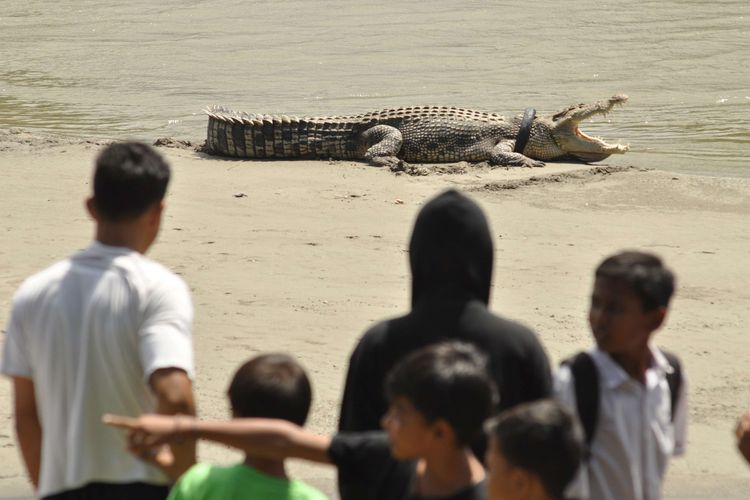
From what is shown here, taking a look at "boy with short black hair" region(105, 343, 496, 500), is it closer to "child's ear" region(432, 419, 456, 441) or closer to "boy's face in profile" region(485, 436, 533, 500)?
"child's ear" region(432, 419, 456, 441)

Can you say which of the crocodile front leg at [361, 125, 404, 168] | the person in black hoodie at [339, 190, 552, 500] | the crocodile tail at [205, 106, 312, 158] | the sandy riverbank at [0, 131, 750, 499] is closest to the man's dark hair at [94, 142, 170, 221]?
the person in black hoodie at [339, 190, 552, 500]

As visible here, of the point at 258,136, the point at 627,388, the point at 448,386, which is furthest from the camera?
the point at 258,136

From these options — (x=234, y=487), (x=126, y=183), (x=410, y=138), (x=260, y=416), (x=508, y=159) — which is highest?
(x=126, y=183)

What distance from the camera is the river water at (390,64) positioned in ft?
47.6

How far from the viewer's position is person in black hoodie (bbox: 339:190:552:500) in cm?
299

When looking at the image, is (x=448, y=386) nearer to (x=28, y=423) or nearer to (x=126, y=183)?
(x=126, y=183)

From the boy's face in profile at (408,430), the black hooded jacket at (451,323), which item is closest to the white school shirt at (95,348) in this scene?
the black hooded jacket at (451,323)

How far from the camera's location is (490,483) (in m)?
2.53

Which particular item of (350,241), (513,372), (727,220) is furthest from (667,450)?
(727,220)

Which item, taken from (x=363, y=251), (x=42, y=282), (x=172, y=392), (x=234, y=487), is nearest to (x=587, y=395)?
(x=234, y=487)

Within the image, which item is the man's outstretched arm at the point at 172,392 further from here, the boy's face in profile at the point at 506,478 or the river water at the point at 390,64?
the river water at the point at 390,64

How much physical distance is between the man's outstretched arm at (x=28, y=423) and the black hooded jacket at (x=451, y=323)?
0.83 metres

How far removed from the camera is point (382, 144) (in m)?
12.1

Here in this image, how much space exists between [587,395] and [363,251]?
526cm
